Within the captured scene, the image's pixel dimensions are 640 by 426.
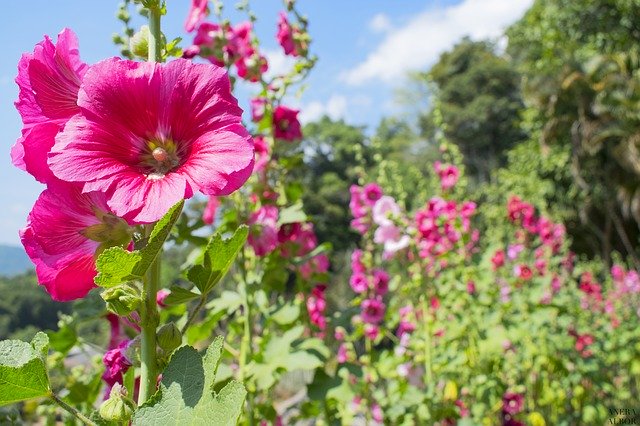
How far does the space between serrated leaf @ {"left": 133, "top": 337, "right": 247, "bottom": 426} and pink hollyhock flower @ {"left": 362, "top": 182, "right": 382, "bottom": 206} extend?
1.80 metres

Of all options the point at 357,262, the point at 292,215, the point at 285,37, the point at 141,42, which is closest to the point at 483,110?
the point at 357,262

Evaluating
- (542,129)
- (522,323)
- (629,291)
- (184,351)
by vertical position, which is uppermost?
(542,129)

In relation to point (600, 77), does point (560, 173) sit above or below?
below

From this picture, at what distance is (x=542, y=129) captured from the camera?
1219 cm

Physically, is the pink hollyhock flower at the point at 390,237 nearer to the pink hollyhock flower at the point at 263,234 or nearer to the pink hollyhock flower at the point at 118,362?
the pink hollyhock flower at the point at 263,234

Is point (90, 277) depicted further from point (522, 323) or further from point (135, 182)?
point (522, 323)

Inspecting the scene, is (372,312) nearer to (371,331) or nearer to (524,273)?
(371,331)

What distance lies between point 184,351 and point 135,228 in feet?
0.48

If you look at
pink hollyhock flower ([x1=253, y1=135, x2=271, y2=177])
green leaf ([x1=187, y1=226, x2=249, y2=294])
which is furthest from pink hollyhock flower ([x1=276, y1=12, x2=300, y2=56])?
green leaf ([x1=187, y1=226, x2=249, y2=294])

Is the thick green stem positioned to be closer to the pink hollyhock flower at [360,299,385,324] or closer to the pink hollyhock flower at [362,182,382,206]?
the pink hollyhock flower at [360,299,385,324]

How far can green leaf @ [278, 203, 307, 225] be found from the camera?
1.48m

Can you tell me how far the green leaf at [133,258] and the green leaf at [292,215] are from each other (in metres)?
0.97

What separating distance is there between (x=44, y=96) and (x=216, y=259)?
223mm

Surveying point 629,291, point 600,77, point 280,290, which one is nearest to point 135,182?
point 280,290
